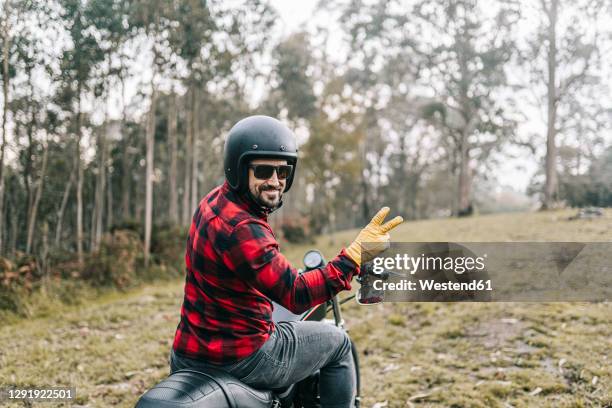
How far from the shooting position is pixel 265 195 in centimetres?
201

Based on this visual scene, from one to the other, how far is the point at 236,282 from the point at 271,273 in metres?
0.17

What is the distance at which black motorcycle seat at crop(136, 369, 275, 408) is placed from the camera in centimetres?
167

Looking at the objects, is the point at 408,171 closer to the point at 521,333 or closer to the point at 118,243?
the point at 118,243

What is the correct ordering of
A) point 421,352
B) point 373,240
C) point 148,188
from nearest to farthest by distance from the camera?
point 373,240, point 421,352, point 148,188

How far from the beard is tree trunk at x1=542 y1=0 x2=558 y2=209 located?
12.7 meters

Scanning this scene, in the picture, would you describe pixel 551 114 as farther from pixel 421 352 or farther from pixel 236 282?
pixel 236 282

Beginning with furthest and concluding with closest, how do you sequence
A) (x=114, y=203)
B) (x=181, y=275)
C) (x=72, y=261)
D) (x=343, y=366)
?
(x=114, y=203)
(x=181, y=275)
(x=72, y=261)
(x=343, y=366)

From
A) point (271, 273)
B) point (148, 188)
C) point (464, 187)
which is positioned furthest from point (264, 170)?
point (464, 187)

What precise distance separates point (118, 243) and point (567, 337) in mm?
7803

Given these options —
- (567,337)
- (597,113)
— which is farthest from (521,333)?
(597,113)

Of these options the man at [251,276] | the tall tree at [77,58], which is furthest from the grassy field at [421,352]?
the tall tree at [77,58]

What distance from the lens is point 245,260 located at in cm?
180

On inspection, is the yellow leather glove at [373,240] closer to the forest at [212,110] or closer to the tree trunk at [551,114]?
the forest at [212,110]

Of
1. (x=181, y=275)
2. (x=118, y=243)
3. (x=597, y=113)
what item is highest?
(x=597, y=113)
